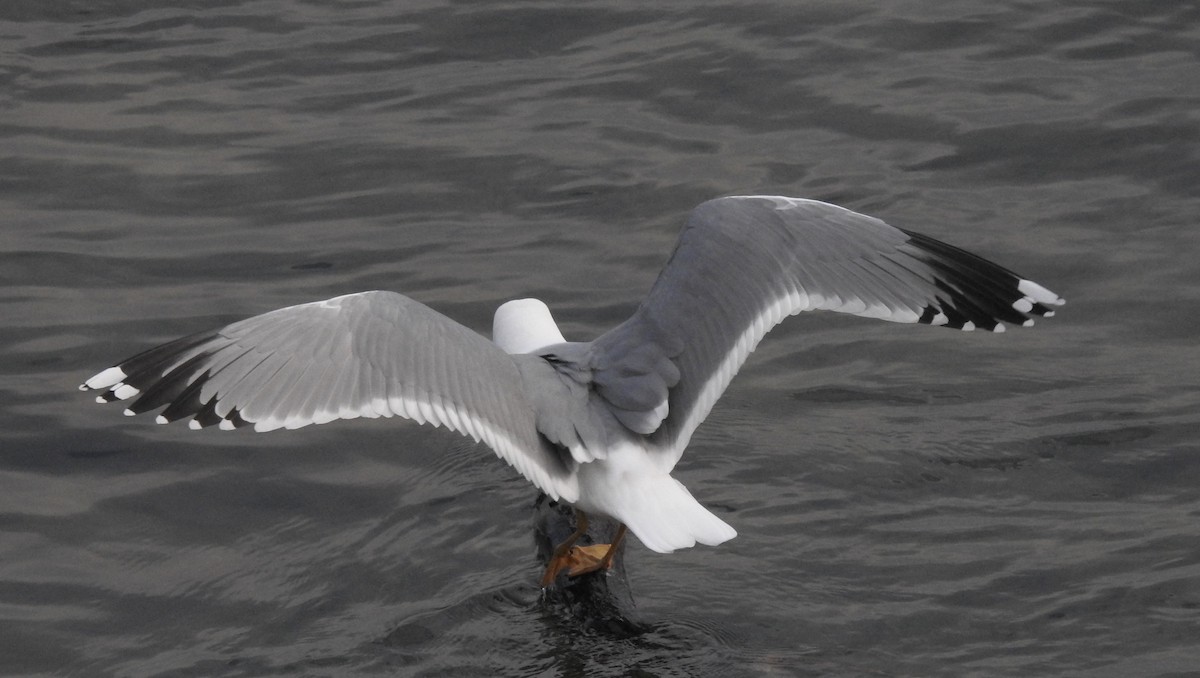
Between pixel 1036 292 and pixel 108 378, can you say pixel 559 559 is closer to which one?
pixel 108 378

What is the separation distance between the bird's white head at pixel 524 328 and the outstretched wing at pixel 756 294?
509mm

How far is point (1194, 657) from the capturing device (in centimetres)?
458

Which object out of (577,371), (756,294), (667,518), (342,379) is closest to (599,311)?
(756,294)

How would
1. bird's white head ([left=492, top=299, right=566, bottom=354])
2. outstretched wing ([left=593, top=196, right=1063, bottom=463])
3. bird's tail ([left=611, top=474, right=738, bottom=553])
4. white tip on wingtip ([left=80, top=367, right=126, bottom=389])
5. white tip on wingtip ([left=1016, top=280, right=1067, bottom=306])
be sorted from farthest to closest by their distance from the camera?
bird's white head ([left=492, top=299, right=566, bottom=354])
white tip on wingtip ([left=1016, top=280, right=1067, bottom=306])
outstretched wing ([left=593, top=196, right=1063, bottom=463])
white tip on wingtip ([left=80, top=367, right=126, bottom=389])
bird's tail ([left=611, top=474, right=738, bottom=553])

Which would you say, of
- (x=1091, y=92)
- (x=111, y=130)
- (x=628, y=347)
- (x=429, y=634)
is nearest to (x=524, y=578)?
(x=429, y=634)

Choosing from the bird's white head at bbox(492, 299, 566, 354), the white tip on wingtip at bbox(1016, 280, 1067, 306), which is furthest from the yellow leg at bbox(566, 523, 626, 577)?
the white tip on wingtip at bbox(1016, 280, 1067, 306)

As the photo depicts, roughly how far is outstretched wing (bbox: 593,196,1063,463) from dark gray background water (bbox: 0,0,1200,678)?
59cm

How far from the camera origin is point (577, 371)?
5.06 metres

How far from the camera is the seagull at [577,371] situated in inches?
Result: 185

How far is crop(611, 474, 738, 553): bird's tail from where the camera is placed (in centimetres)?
446

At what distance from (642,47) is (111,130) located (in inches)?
123

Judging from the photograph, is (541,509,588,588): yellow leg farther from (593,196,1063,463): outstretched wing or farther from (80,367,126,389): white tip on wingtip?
(80,367,126,389): white tip on wingtip

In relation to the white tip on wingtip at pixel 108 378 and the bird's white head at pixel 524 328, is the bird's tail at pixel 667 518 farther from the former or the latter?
the white tip on wingtip at pixel 108 378

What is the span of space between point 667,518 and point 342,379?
1108mm
